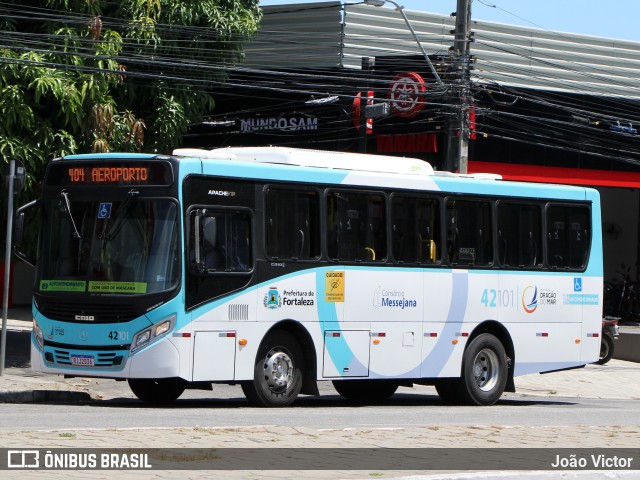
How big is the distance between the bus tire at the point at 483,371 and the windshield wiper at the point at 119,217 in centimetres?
589

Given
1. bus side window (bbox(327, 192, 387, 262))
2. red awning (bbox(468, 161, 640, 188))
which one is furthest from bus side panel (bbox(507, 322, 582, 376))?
red awning (bbox(468, 161, 640, 188))

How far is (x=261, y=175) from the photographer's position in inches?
659

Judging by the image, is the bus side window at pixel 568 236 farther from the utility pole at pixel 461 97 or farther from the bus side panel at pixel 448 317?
the utility pole at pixel 461 97

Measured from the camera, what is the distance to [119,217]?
16000 mm

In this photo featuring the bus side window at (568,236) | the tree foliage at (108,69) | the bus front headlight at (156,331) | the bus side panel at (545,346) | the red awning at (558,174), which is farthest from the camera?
the red awning at (558,174)

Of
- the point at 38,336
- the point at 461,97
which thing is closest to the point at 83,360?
the point at 38,336

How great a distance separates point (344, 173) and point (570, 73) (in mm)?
23419

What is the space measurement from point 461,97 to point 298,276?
1217cm

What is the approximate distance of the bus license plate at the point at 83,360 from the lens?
15820 mm

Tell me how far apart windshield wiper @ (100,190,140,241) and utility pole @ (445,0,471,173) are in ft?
38.9

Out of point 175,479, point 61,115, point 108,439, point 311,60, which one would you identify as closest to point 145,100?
point 61,115

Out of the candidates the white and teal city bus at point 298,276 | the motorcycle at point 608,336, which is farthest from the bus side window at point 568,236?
the motorcycle at point 608,336

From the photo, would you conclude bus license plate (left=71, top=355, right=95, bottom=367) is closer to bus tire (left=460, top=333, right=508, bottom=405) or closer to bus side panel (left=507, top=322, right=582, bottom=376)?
bus tire (left=460, top=333, right=508, bottom=405)

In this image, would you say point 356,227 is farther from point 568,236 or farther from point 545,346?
point 568,236
